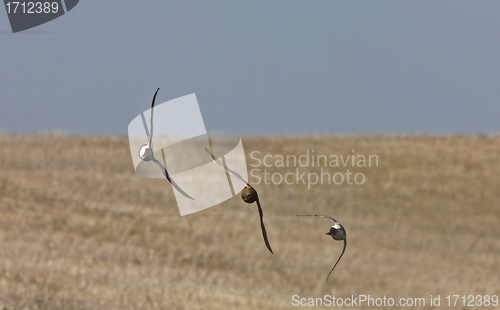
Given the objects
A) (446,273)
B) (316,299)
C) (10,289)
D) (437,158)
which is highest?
(10,289)

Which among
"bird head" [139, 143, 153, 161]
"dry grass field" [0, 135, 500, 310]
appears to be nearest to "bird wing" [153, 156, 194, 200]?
"bird head" [139, 143, 153, 161]

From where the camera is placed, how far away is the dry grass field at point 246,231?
11.5m

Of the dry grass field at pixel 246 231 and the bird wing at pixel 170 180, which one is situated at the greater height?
the bird wing at pixel 170 180

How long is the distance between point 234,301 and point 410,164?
24904 mm

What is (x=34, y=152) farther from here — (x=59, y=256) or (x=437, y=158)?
(x=437, y=158)

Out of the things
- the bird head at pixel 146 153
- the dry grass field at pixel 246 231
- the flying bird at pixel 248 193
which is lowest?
the dry grass field at pixel 246 231

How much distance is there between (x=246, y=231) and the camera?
885 inches

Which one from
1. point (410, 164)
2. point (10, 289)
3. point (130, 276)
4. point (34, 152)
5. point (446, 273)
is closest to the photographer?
point (10, 289)

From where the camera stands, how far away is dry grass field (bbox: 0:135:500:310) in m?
11.5

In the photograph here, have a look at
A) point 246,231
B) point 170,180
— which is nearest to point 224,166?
point 170,180

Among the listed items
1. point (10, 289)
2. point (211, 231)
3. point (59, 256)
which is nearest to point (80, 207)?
point (211, 231)

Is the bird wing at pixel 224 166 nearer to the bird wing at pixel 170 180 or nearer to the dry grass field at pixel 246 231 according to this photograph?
the bird wing at pixel 170 180

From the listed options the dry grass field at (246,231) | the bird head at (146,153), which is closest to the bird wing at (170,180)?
the bird head at (146,153)

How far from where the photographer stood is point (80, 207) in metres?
23.5
